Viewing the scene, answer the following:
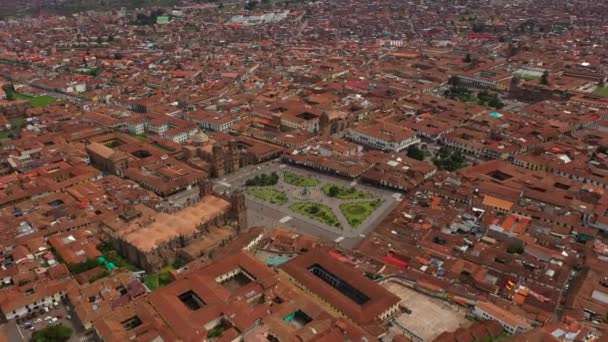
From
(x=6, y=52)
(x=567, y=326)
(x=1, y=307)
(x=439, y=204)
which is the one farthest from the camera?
(x=6, y=52)

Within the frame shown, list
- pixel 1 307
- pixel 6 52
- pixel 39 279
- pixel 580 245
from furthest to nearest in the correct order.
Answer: pixel 6 52, pixel 580 245, pixel 39 279, pixel 1 307

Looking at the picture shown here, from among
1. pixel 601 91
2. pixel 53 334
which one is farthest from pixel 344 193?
pixel 601 91

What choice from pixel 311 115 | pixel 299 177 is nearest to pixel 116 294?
pixel 299 177

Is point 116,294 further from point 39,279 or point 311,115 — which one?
point 311,115

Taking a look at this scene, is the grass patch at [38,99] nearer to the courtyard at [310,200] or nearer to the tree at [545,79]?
the courtyard at [310,200]

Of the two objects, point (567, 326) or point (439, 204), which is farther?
point (439, 204)
